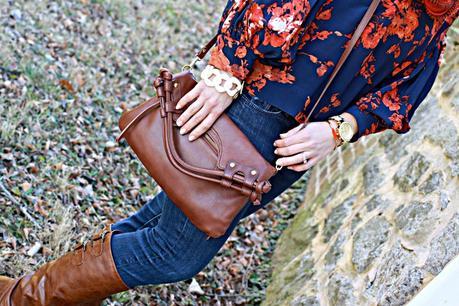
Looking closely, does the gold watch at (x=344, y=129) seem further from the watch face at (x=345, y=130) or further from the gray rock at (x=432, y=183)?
the gray rock at (x=432, y=183)

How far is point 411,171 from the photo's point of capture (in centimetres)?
261

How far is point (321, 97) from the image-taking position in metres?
1.77

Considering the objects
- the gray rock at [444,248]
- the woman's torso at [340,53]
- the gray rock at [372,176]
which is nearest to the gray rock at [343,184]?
the gray rock at [372,176]

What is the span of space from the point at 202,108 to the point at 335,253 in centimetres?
127

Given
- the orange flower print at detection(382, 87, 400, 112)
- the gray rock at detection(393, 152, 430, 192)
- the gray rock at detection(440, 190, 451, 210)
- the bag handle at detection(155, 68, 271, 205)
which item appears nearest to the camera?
the bag handle at detection(155, 68, 271, 205)

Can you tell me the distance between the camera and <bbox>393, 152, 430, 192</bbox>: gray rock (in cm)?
252

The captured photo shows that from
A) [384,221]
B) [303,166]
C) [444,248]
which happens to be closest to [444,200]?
[444,248]

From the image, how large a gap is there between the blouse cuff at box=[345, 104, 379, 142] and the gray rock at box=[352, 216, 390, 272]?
681mm

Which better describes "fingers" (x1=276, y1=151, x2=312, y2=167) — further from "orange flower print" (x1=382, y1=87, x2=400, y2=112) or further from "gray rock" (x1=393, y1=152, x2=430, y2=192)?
"gray rock" (x1=393, y1=152, x2=430, y2=192)

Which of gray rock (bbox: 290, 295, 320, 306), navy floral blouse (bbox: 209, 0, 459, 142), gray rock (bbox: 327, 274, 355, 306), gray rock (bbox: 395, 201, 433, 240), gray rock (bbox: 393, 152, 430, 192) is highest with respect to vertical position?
navy floral blouse (bbox: 209, 0, 459, 142)

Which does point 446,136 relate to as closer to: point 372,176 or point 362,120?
point 372,176

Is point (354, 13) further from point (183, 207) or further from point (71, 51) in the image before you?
point (71, 51)

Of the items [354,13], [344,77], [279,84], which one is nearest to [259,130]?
[279,84]

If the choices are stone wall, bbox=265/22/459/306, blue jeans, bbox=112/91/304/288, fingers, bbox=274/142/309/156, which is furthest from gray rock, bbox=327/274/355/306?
fingers, bbox=274/142/309/156
